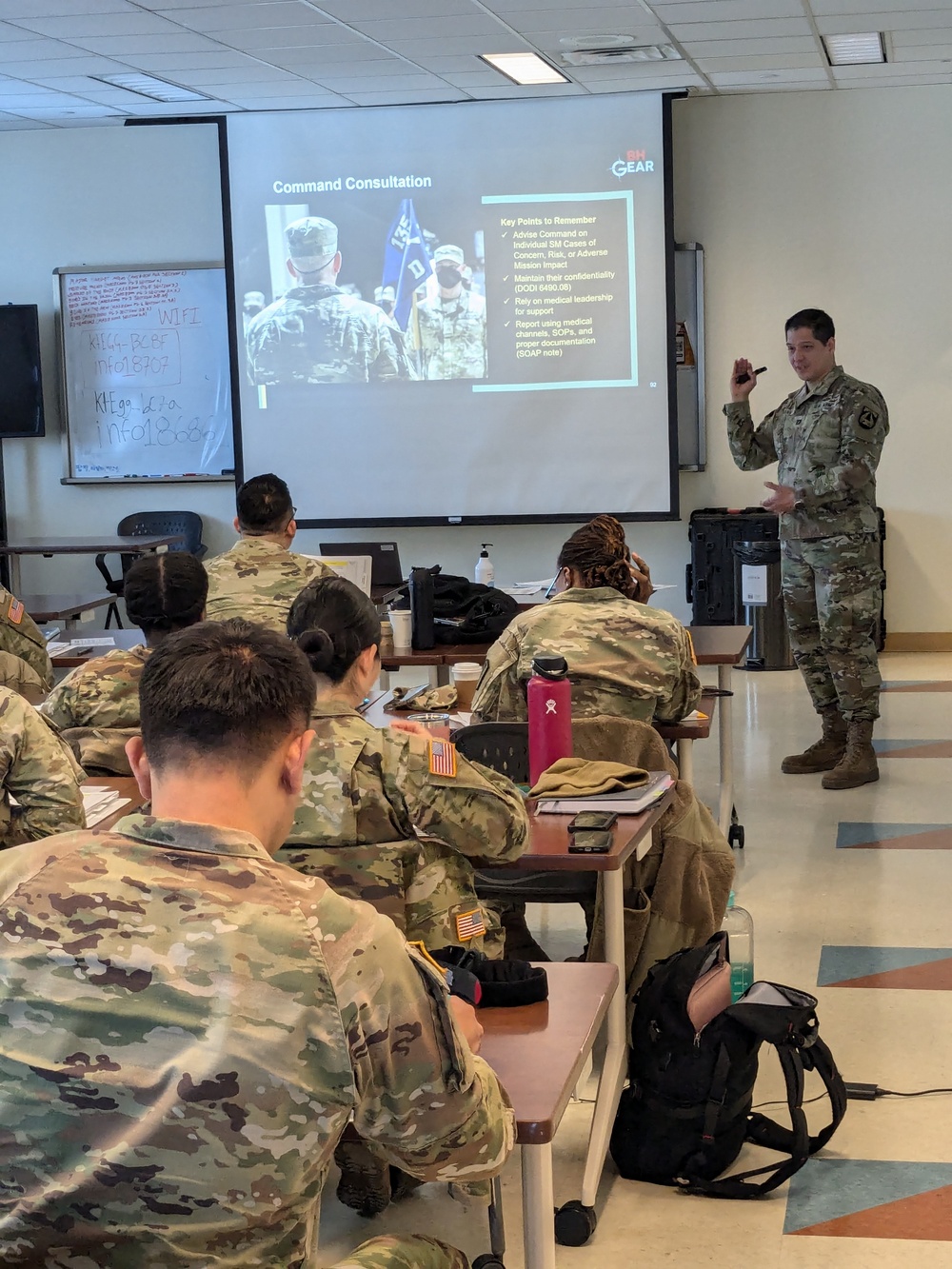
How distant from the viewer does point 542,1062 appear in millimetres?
1739

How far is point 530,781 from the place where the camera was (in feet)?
9.78

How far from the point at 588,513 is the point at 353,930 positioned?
23.2 ft

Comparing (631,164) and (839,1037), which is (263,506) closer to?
(839,1037)

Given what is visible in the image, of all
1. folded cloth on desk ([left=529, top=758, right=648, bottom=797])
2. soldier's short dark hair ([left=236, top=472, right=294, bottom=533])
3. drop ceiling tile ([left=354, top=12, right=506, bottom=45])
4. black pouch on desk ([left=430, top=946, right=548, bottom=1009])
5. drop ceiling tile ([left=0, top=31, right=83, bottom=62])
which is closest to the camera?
black pouch on desk ([left=430, top=946, right=548, bottom=1009])

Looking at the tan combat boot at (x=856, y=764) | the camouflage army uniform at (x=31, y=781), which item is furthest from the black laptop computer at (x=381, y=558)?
the camouflage army uniform at (x=31, y=781)

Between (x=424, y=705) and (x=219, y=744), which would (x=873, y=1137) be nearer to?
(x=424, y=705)

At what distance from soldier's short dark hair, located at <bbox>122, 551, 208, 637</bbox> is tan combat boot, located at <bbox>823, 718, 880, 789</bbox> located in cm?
299

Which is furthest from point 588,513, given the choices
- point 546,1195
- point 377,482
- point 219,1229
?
point 219,1229

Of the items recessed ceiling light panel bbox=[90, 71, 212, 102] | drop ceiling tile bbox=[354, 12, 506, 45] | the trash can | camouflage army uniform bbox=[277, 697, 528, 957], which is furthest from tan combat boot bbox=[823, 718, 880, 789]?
recessed ceiling light panel bbox=[90, 71, 212, 102]

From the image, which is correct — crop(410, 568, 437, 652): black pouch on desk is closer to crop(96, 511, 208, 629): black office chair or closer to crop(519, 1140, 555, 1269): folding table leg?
→ crop(519, 1140, 555, 1269): folding table leg

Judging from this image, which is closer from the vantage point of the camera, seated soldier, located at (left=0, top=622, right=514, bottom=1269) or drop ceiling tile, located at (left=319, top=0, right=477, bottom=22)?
seated soldier, located at (left=0, top=622, right=514, bottom=1269)

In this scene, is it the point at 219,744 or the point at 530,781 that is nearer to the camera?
the point at 219,744

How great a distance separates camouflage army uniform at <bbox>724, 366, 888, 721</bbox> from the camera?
5.59 m

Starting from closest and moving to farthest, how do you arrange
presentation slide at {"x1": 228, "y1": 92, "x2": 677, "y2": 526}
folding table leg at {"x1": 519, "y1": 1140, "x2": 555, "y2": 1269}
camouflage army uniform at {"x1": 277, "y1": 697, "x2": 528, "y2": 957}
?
1. folding table leg at {"x1": 519, "y1": 1140, "x2": 555, "y2": 1269}
2. camouflage army uniform at {"x1": 277, "y1": 697, "x2": 528, "y2": 957}
3. presentation slide at {"x1": 228, "y1": 92, "x2": 677, "y2": 526}
